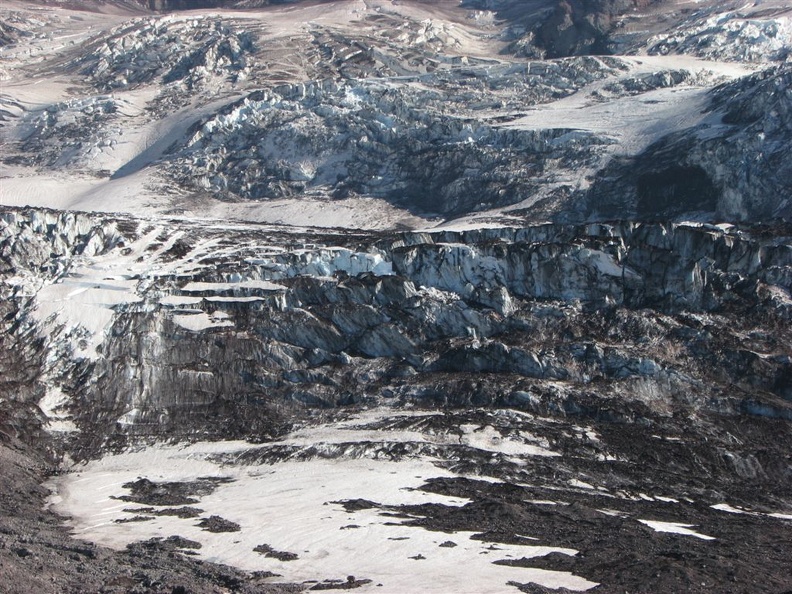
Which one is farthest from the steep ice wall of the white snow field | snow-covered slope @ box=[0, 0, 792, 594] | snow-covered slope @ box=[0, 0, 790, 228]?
snow-covered slope @ box=[0, 0, 790, 228]

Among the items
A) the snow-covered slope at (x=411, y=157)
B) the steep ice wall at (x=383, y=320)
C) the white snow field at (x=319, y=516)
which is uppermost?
the snow-covered slope at (x=411, y=157)

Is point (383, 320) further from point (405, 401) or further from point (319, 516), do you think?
point (319, 516)

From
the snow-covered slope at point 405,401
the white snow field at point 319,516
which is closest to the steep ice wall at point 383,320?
the snow-covered slope at point 405,401

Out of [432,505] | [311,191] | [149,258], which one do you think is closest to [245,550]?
[432,505]

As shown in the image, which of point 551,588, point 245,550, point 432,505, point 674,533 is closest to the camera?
point 551,588

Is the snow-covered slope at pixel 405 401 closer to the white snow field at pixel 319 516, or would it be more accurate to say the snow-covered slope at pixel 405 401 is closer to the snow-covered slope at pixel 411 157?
the white snow field at pixel 319 516

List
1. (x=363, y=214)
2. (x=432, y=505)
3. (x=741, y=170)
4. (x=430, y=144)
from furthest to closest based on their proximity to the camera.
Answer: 1. (x=430, y=144)
2. (x=363, y=214)
3. (x=741, y=170)
4. (x=432, y=505)

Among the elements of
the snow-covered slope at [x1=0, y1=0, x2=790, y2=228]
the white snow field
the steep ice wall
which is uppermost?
the snow-covered slope at [x1=0, y1=0, x2=790, y2=228]

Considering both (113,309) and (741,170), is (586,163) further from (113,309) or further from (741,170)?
(113,309)

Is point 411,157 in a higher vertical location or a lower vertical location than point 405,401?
higher

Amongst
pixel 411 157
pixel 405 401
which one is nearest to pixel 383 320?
pixel 405 401

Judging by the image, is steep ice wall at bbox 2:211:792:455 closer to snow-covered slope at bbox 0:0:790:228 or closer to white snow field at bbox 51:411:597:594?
white snow field at bbox 51:411:597:594
